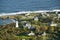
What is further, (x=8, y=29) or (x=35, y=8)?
(x=35, y=8)

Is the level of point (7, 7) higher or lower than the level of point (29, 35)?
higher

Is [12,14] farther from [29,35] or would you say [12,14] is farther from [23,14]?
[29,35]

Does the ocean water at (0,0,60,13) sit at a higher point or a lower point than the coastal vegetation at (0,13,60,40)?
higher

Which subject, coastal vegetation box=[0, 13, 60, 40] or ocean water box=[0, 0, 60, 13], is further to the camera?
ocean water box=[0, 0, 60, 13]

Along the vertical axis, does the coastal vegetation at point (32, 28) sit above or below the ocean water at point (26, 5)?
below

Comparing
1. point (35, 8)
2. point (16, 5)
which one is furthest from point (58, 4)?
point (16, 5)

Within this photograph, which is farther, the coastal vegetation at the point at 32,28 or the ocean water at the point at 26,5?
the ocean water at the point at 26,5
